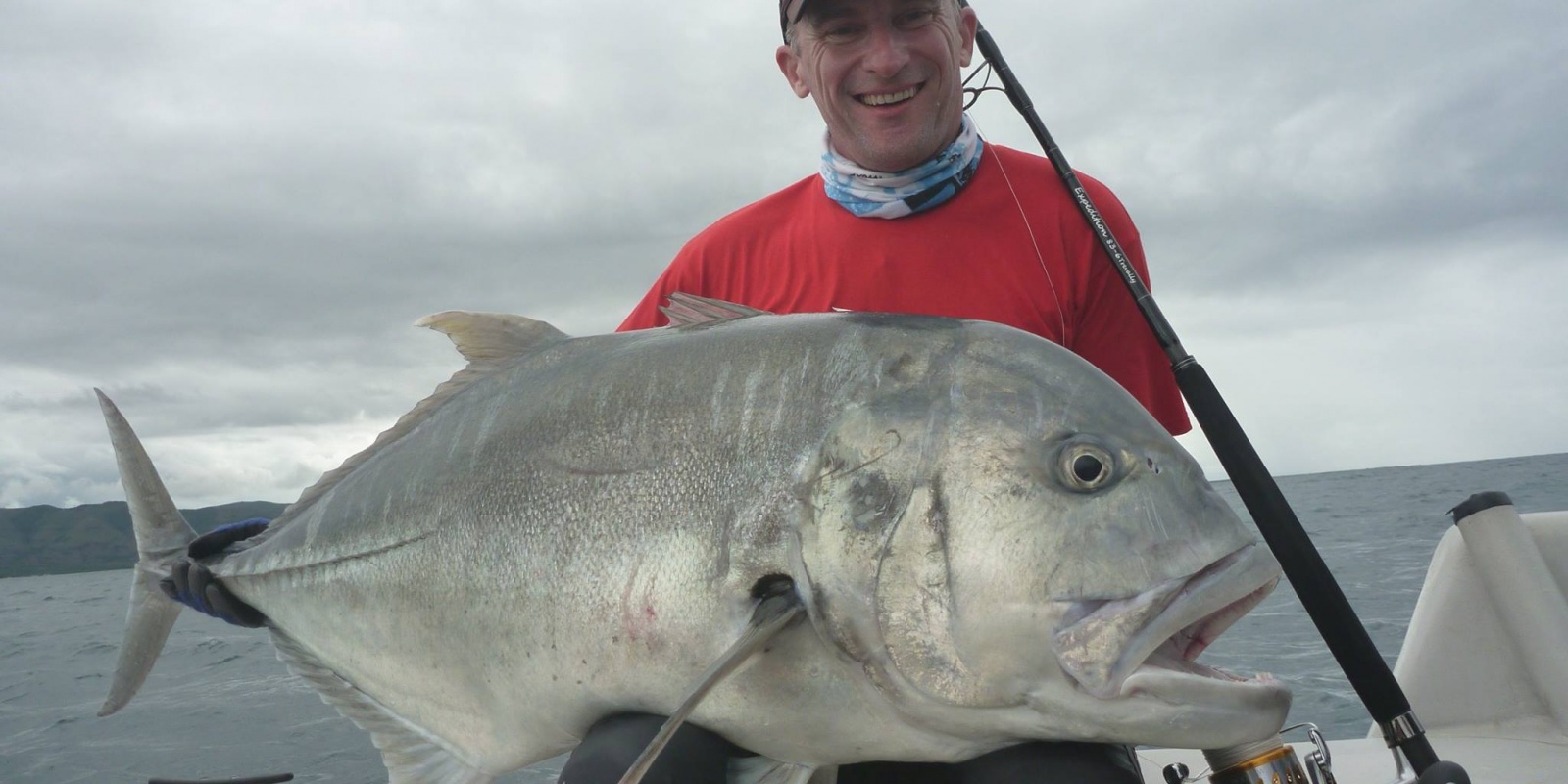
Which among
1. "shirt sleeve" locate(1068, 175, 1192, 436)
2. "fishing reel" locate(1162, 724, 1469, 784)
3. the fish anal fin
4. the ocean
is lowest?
the ocean

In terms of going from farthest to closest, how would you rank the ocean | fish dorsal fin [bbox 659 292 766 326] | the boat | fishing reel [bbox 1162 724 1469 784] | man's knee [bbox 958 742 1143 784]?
1. the ocean
2. the boat
3. fish dorsal fin [bbox 659 292 766 326]
4. fishing reel [bbox 1162 724 1469 784]
5. man's knee [bbox 958 742 1143 784]

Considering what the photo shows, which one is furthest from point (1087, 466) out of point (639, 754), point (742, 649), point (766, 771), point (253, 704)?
point (253, 704)

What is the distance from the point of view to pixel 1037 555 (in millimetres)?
1581

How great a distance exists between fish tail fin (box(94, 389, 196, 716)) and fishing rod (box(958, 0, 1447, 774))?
3.05m

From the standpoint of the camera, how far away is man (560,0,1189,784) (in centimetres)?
290

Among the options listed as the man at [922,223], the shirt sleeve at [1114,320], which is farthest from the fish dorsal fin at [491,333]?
the shirt sleeve at [1114,320]

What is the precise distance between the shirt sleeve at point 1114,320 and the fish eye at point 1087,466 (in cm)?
138

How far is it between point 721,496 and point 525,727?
788 millimetres

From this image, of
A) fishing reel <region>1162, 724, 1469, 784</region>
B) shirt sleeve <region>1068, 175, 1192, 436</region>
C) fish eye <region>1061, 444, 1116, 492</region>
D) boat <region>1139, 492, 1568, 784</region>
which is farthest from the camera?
boat <region>1139, 492, 1568, 784</region>

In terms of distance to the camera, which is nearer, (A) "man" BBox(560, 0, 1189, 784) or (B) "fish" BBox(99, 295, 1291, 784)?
(B) "fish" BBox(99, 295, 1291, 784)

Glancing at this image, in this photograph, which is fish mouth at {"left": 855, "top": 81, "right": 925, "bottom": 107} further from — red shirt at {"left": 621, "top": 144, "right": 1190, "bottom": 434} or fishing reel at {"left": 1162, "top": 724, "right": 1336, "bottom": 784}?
fishing reel at {"left": 1162, "top": 724, "right": 1336, "bottom": 784}

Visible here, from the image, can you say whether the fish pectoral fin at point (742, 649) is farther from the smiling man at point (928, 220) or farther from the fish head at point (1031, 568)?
the smiling man at point (928, 220)

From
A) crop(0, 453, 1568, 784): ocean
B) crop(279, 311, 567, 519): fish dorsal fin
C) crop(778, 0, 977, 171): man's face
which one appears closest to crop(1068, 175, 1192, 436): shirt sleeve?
crop(778, 0, 977, 171): man's face

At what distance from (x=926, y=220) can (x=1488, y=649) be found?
2758 millimetres
